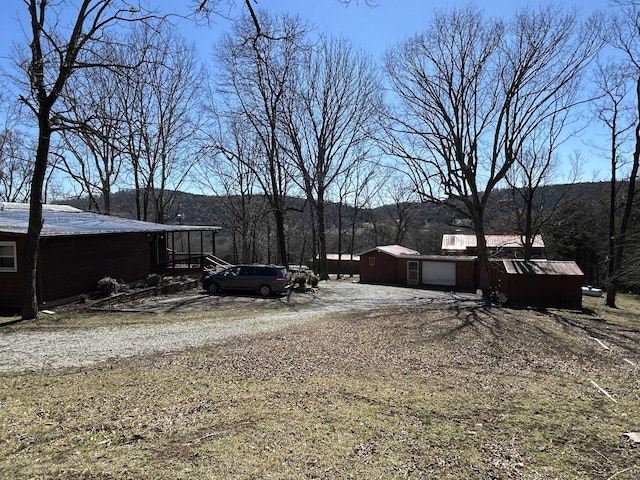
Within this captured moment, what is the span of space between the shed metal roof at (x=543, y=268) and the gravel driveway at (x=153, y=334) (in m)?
8.22

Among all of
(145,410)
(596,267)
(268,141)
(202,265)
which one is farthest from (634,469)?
(596,267)

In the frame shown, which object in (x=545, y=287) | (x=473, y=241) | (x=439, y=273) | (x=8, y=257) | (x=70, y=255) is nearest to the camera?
(x=8, y=257)

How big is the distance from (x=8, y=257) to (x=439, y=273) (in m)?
27.7

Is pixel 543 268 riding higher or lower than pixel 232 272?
higher

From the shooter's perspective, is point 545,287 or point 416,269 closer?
point 545,287

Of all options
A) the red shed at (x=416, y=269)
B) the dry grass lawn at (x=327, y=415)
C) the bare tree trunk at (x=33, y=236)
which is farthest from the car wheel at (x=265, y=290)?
the red shed at (x=416, y=269)

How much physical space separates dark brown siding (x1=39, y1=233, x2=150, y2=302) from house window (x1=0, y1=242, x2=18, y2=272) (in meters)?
0.91

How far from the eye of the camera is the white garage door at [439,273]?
111 feet

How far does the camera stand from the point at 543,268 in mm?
22156

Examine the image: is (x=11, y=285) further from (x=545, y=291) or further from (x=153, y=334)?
(x=545, y=291)

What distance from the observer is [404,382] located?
7.37 meters

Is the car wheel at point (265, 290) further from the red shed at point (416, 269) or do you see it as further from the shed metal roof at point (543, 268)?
the red shed at point (416, 269)

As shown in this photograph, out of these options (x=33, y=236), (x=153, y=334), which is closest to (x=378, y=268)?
(x=153, y=334)

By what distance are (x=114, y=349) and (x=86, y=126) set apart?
237 inches
